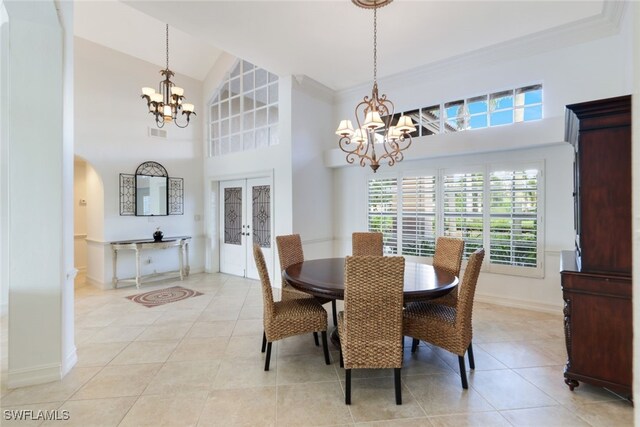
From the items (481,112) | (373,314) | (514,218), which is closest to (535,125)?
(481,112)

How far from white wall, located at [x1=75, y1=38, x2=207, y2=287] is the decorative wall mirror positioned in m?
0.10

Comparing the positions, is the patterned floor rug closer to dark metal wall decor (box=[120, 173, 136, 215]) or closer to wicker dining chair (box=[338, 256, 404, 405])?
dark metal wall decor (box=[120, 173, 136, 215])

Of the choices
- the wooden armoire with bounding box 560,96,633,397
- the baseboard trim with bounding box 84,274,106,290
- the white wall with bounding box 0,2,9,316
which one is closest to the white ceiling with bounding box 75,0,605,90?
the white wall with bounding box 0,2,9,316

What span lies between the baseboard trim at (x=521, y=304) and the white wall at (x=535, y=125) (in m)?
0.01

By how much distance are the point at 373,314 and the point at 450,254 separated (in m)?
1.52

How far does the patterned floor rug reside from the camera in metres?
4.53

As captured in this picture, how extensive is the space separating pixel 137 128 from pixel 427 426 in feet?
20.6

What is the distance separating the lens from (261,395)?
7.37 ft

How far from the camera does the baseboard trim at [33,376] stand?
231 centimetres

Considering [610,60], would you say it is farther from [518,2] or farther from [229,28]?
[229,28]

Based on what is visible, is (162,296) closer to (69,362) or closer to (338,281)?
(69,362)

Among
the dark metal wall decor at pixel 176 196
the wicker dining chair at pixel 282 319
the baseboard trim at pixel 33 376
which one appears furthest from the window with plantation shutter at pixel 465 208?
the dark metal wall decor at pixel 176 196

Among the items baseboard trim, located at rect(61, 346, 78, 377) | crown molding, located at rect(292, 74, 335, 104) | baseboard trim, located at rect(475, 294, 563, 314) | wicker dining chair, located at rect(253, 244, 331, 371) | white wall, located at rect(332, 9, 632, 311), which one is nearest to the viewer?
baseboard trim, located at rect(61, 346, 78, 377)

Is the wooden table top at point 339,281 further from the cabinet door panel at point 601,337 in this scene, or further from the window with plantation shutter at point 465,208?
the window with plantation shutter at point 465,208
